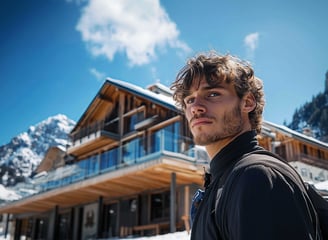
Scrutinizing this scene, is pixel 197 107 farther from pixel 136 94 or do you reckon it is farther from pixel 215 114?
pixel 136 94

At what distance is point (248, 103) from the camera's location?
1.65 metres

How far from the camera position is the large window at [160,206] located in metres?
14.6

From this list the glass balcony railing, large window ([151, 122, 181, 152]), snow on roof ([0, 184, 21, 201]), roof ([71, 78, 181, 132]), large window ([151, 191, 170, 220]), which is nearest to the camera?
large window ([151, 122, 181, 152])

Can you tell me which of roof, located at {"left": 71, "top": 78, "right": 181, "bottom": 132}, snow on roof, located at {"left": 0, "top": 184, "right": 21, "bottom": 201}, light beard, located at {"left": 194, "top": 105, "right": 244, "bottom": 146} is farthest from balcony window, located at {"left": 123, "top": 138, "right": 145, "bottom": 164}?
light beard, located at {"left": 194, "top": 105, "right": 244, "bottom": 146}

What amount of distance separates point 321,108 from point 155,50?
191ft

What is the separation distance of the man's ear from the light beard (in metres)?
0.11

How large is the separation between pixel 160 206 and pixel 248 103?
1379cm

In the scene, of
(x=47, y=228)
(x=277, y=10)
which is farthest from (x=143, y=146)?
(x=47, y=228)

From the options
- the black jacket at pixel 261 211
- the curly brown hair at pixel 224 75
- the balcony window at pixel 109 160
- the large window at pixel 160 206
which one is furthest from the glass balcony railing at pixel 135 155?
the black jacket at pixel 261 211

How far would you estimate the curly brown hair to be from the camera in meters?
1.62

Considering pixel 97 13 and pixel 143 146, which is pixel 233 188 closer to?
pixel 143 146

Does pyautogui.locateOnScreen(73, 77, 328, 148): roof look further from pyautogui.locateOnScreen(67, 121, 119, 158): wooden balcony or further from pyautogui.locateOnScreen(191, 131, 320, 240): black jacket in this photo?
pyautogui.locateOnScreen(191, 131, 320, 240): black jacket

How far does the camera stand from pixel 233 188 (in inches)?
41.1

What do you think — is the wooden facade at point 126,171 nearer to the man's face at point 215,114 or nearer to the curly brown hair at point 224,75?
the curly brown hair at point 224,75
